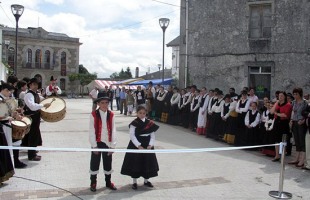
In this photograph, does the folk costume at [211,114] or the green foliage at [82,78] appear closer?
the folk costume at [211,114]

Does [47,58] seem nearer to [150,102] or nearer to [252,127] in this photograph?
[150,102]

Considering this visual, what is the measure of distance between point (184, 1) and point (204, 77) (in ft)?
14.1

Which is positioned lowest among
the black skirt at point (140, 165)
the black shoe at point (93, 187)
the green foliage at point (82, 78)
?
the black shoe at point (93, 187)

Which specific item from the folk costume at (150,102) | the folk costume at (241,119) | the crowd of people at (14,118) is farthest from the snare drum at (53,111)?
the folk costume at (150,102)

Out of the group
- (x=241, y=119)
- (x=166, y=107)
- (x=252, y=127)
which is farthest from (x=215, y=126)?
(x=166, y=107)

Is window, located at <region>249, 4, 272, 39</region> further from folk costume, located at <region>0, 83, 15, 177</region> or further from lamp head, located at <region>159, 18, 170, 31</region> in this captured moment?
folk costume, located at <region>0, 83, 15, 177</region>

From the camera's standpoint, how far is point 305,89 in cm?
1567

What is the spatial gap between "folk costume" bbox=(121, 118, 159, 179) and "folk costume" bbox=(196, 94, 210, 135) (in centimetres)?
715

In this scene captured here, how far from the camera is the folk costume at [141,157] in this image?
667 cm

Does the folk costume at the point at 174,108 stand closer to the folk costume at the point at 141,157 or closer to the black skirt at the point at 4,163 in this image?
the folk costume at the point at 141,157

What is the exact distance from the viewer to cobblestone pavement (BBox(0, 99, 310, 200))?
6.38 metres

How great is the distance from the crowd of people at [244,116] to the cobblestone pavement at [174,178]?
591mm

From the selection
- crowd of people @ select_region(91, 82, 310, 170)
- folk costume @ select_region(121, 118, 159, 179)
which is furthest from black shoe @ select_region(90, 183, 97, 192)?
crowd of people @ select_region(91, 82, 310, 170)

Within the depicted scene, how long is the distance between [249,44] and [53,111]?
35.7 feet
